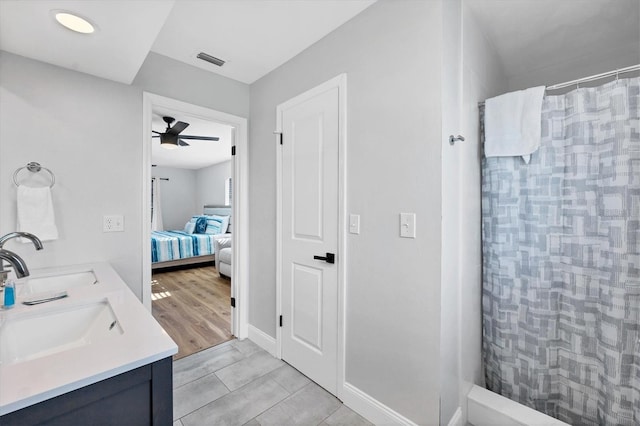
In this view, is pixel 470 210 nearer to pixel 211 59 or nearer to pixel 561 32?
pixel 561 32

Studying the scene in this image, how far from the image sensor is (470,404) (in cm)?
163

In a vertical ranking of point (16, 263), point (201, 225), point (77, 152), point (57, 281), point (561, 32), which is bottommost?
point (57, 281)

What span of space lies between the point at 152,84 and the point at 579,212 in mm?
2857

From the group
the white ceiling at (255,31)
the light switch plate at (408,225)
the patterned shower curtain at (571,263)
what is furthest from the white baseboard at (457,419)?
the white ceiling at (255,31)

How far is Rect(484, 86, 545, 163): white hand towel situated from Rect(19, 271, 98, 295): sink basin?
2358 mm

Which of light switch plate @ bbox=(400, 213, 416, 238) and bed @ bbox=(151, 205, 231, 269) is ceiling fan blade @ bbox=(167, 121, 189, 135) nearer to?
bed @ bbox=(151, 205, 231, 269)

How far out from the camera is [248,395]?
1.86 metres

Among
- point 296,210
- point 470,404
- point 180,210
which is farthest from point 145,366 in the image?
point 180,210

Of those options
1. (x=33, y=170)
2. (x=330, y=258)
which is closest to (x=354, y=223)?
(x=330, y=258)

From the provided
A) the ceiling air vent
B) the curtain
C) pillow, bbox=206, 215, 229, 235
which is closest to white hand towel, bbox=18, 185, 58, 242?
the ceiling air vent

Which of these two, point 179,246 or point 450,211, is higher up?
point 450,211

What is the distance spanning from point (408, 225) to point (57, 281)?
1976 mm

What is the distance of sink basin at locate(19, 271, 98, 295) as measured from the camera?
1.52 metres

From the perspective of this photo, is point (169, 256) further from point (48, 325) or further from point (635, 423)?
point (635, 423)
